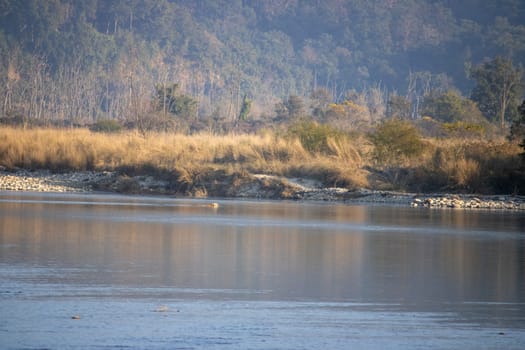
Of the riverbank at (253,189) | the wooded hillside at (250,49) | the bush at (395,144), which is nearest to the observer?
the riverbank at (253,189)

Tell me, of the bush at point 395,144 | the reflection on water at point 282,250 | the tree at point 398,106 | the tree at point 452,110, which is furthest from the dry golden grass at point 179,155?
the tree at point 398,106

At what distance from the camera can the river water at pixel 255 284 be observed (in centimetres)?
791

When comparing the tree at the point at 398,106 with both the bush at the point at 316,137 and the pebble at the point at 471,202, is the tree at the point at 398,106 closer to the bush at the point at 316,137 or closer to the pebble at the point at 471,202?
the bush at the point at 316,137

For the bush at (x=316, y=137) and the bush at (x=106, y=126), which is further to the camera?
the bush at (x=106, y=126)

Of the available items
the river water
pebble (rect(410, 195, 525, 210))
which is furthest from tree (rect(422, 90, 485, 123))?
the river water

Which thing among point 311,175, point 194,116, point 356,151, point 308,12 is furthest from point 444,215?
point 308,12

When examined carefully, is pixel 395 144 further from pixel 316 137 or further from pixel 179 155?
pixel 179 155

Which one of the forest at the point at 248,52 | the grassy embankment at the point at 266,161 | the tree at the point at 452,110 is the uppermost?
the forest at the point at 248,52

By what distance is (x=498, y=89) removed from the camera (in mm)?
80000

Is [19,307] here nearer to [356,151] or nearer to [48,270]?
[48,270]

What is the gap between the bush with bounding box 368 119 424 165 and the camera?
34156mm

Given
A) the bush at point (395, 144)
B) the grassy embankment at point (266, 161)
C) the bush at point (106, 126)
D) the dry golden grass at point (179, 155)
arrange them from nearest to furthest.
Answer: the grassy embankment at point (266, 161)
the dry golden grass at point (179, 155)
the bush at point (395, 144)
the bush at point (106, 126)

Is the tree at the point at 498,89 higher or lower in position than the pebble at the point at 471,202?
higher

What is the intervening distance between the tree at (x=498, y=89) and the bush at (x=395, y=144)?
1756 inches
